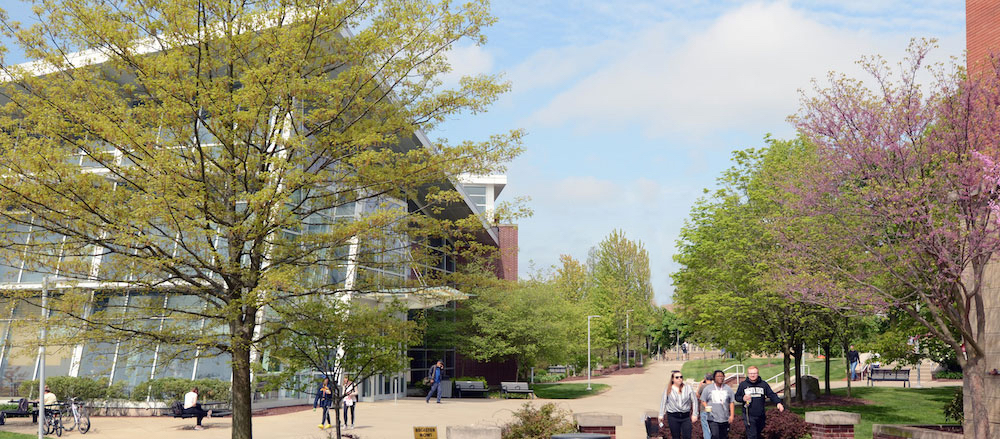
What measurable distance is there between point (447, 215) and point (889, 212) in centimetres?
3266

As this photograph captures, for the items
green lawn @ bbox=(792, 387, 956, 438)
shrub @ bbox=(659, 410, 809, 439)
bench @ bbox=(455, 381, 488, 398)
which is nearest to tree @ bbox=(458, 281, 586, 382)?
bench @ bbox=(455, 381, 488, 398)

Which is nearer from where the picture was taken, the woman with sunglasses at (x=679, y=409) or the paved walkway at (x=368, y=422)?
the woman with sunglasses at (x=679, y=409)

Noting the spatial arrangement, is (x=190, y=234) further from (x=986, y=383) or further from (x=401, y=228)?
(x=986, y=383)

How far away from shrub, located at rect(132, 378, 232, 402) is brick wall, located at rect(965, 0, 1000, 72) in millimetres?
22996

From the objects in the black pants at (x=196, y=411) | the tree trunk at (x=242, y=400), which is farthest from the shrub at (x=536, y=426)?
the black pants at (x=196, y=411)

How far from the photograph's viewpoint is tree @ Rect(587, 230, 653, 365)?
73625 millimetres

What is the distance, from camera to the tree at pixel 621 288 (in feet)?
242

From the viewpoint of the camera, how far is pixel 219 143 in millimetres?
13602

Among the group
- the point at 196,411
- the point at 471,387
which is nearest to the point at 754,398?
the point at 196,411

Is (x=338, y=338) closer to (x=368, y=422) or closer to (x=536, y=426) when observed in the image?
(x=536, y=426)

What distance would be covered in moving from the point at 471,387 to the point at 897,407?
19.5 m

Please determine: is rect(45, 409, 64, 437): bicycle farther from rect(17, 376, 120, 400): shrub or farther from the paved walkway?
rect(17, 376, 120, 400): shrub

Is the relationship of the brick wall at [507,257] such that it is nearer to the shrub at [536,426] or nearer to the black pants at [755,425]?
the shrub at [536,426]

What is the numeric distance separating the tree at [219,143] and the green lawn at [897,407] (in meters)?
14.2
